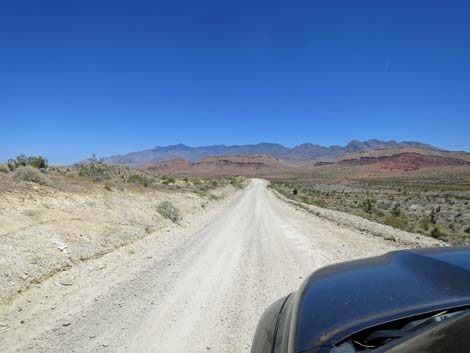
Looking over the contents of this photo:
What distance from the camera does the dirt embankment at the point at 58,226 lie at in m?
6.98

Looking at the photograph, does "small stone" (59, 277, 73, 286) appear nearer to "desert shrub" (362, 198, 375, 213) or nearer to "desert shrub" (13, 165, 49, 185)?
"desert shrub" (13, 165, 49, 185)

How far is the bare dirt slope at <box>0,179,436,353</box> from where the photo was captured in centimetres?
445

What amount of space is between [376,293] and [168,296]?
463 centimetres

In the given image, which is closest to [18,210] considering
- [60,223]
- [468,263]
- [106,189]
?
[60,223]

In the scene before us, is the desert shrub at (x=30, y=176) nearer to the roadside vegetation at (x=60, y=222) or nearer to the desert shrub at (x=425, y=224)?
the roadside vegetation at (x=60, y=222)

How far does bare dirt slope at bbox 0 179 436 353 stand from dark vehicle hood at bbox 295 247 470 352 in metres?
2.15

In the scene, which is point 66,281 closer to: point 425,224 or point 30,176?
point 30,176

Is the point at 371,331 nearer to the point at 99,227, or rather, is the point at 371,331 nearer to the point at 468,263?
the point at 468,263

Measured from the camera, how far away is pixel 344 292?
2.33 meters

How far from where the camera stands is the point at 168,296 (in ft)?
19.9

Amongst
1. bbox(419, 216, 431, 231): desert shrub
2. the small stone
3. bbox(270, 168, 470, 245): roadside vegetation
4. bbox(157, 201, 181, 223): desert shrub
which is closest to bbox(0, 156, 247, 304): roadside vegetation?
bbox(157, 201, 181, 223): desert shrub

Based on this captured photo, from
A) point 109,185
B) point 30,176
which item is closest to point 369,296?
point 30,176

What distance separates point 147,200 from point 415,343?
18287mm

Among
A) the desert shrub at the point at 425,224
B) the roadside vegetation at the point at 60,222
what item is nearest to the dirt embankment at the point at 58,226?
the roadside vegetation at the point at 60,222
